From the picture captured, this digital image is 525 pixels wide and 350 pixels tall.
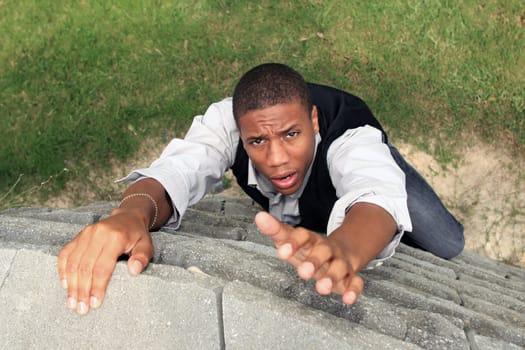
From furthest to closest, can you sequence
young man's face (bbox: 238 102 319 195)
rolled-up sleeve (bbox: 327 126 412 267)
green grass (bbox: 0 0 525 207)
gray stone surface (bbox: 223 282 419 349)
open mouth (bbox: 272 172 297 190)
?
1. green grass (bbox: 0 0 525 207)
2. open mouth (bbox: 272 172 297 190)
3. young man's face (bbox: 238 102 319 195)
4. rolled-up sleeve (bbox: 327 126 412 267)
5. gray stone surface (bbox: 223 282 419 349)

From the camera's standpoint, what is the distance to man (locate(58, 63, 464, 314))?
54.0 inches

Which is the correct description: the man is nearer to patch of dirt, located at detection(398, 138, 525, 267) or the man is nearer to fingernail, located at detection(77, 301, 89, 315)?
fingernail, located at detection(77, 301, 89, 315)

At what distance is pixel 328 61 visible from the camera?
4.14 m

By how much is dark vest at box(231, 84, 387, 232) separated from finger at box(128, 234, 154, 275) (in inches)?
32.7

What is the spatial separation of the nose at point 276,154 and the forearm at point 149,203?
1.32 ft

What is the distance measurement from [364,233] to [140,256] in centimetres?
63

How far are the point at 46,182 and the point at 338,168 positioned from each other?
8.49 feet

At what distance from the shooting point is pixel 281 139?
6.53 feet

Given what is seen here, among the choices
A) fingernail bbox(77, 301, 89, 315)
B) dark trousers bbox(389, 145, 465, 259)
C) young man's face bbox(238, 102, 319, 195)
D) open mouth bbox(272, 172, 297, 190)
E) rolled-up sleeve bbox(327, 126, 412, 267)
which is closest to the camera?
fingernail bbox(77, 301, 89, 315)

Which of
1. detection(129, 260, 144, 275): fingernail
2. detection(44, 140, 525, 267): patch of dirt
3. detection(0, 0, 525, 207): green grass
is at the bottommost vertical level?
detection(44, 140, 525, 267): patch of dirt

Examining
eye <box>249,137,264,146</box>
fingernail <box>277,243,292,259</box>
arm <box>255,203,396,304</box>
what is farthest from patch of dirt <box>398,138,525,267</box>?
fingernail <box>277,243,292,259</box>

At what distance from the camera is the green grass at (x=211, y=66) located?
154 inches

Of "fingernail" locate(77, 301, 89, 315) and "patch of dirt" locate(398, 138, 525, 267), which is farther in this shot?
"patch of dirt" locate(398, 138, 525, 267)

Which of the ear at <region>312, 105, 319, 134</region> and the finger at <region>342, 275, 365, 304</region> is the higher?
the finger at <region>342, 275, 365, 304</region>
